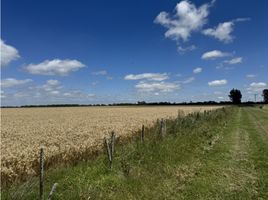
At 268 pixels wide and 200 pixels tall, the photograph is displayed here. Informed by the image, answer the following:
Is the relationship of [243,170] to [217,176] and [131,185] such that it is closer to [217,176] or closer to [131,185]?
[217,176]

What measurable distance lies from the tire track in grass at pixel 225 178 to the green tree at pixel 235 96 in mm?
171333

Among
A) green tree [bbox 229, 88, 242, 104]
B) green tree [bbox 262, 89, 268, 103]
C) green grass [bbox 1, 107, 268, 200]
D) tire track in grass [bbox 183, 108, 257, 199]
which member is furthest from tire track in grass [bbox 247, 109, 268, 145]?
green tree [bbox 262, 89, 268, 103]

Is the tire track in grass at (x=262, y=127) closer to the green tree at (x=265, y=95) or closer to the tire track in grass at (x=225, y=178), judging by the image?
the tire track in grass at (x=225, y=178)

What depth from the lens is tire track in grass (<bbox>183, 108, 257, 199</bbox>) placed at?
28.3ft

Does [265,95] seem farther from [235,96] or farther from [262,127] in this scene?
[262,127]

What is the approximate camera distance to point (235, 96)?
179 m

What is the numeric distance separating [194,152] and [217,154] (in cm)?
102

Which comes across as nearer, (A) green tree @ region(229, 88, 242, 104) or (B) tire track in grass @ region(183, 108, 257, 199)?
(B) tire track in grass @ region(183, 108, 257, 199)

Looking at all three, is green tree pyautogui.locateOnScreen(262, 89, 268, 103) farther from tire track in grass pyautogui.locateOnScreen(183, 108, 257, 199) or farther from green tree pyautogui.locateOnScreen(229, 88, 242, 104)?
tire track in grass pyautogui.locateOnScreen(183, 108, 257, 199)

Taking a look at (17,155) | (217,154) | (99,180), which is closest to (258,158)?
(217,154)

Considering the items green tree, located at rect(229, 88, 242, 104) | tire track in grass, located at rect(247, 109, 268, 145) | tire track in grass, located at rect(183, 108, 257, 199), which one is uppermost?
green tree, located at rect(229, 88, 242, 104)

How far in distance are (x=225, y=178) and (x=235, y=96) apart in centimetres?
17698

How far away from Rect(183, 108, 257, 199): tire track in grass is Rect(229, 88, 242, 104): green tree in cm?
17133

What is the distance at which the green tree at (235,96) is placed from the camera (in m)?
178
